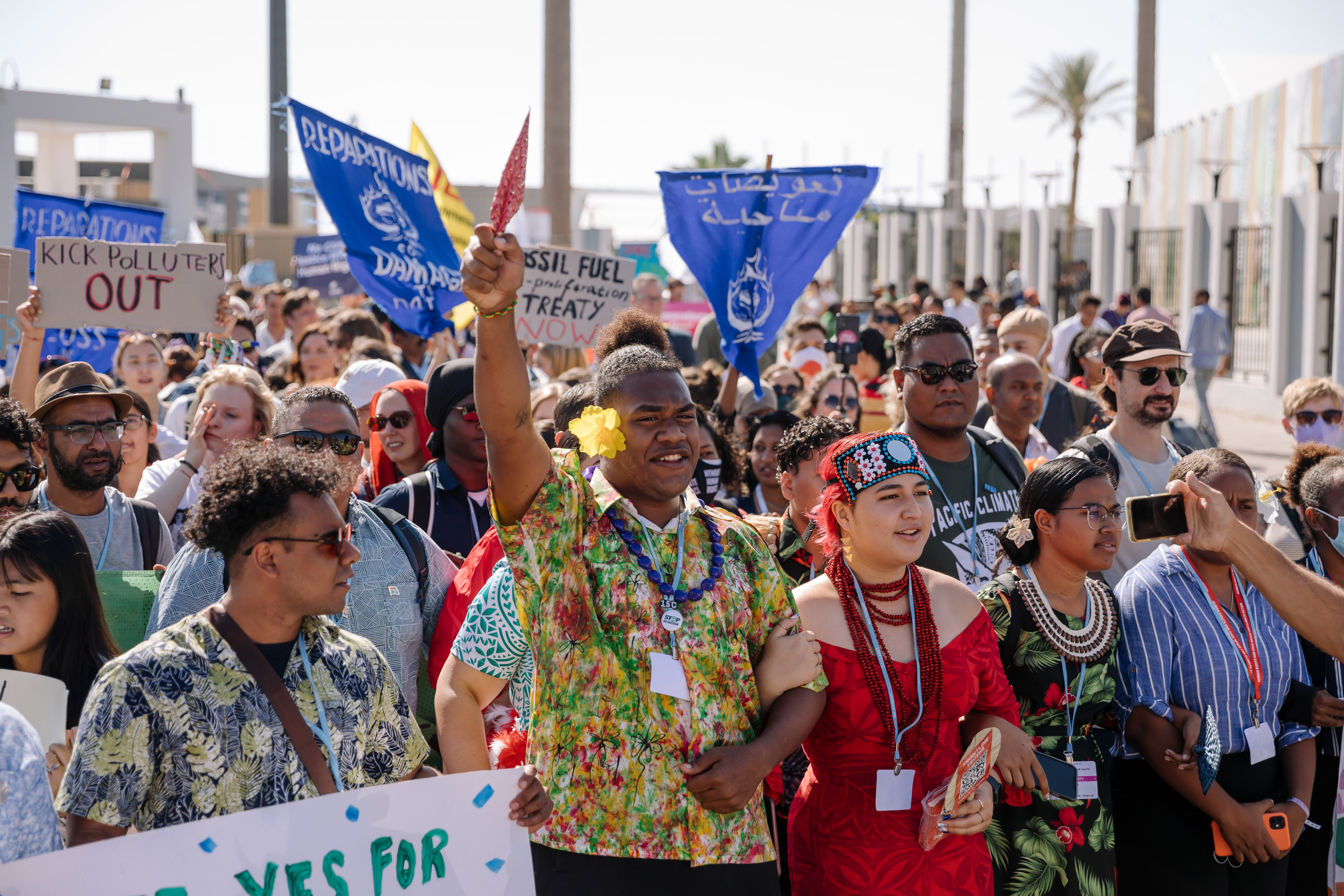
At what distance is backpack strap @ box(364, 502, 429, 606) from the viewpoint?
A: 367 cm

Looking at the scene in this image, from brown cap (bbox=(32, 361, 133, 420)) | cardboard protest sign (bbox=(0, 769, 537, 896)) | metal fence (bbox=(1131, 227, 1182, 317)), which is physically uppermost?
A: metal fence (bbox=(1131, 227, 1182, 317))

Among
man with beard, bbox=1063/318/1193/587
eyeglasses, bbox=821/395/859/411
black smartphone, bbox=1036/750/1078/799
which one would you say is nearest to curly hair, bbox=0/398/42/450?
black smartphone, bbox=1036/750/1078/799

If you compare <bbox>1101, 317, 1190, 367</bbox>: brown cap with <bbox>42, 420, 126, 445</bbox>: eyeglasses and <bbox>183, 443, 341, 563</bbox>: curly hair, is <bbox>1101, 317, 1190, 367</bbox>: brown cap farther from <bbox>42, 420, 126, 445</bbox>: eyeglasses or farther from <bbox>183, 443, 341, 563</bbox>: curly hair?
<bbox>42, 420, 126, 445</bbox>: eyeglasses

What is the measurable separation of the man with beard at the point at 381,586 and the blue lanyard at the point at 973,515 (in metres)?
1.72

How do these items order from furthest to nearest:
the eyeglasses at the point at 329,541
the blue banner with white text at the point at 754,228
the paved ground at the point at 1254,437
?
the paved ground at the point at 1254,437 < the blue banner with white text at the point at 754,228 < the eyeglasses at the point at 329,541

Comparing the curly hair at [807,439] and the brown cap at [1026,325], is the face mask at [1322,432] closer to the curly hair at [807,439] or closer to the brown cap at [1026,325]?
the brown cap at [1026,325]

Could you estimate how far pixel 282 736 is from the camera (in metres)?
2.44

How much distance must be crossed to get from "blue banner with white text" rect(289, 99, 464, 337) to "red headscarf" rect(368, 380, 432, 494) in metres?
2.54

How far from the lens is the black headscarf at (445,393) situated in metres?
4.47

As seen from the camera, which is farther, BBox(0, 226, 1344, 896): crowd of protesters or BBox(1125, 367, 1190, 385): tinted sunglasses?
BBox(1125, 367, 1190, 385): tinted sunglasses

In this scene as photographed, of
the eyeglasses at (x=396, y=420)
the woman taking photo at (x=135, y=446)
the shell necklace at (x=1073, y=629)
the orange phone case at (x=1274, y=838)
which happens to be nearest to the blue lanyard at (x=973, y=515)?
the shell necklace at (x=1073, y=629)

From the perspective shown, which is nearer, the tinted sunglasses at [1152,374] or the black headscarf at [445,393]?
the black headscarf at [445,393]

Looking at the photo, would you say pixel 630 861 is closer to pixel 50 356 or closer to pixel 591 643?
pixel 591 643

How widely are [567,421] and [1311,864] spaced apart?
295 centimetres
